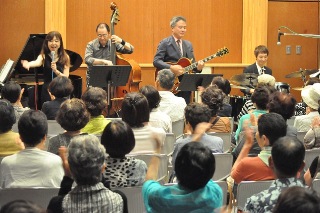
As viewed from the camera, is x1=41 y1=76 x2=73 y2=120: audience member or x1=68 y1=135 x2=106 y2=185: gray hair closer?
x1=68 y1=135 x2=106 y2=185: gray hair

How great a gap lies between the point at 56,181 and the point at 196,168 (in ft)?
4.51

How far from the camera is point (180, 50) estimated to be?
10.6m

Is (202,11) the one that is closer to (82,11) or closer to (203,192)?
(82,11)

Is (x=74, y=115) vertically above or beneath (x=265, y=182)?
above

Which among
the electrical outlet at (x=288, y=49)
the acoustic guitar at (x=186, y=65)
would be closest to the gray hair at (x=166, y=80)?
the acoustic guitar at (x=186, y=65)

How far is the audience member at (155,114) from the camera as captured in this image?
257 inches

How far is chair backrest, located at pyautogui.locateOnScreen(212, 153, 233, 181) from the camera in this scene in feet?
16.6

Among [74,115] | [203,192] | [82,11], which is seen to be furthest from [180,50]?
[203,192]

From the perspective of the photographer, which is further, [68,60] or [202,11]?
[202,11]

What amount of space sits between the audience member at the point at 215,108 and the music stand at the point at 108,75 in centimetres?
281

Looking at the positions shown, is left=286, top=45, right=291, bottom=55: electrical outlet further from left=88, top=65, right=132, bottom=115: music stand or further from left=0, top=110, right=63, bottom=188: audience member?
left=0, top=110, right=63, bottom=188: audience member

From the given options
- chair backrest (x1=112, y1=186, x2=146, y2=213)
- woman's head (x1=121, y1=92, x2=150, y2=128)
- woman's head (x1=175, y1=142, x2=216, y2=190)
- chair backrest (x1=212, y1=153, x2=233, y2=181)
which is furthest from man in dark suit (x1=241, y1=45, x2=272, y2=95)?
woman's head (x1=175, y1=142, x2=216, y2=190)

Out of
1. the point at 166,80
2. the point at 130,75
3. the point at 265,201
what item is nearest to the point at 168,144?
the point at 166,80

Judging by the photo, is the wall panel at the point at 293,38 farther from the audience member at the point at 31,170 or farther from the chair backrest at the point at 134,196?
the chair backrest at the point at 134,196
